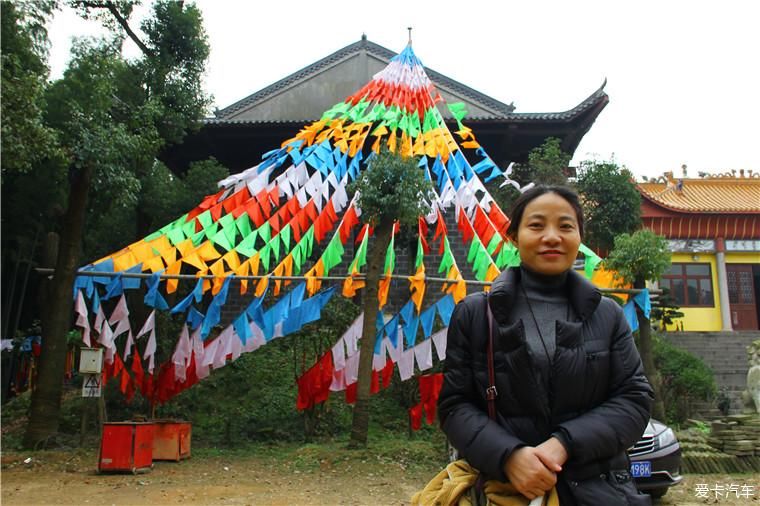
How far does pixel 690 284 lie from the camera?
21.5 metres

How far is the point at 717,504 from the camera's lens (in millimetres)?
6332

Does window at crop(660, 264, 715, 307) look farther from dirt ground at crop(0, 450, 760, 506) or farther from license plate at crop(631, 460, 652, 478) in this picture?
license plate at crop(631, 460, 652, 478)

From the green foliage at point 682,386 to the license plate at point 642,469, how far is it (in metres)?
6.33

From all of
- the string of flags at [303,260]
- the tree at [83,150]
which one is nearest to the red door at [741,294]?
the string of flags at [303,260]

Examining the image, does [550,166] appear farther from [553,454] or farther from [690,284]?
[690,284]

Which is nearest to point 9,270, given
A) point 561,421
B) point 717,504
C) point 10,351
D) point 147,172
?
point 10,351

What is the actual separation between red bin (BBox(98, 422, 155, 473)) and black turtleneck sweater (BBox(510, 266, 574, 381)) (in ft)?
21.6

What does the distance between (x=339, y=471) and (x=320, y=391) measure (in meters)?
1.46

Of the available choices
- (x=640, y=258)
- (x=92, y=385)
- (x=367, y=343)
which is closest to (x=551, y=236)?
(x=367, y=343)

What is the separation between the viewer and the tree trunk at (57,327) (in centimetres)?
855

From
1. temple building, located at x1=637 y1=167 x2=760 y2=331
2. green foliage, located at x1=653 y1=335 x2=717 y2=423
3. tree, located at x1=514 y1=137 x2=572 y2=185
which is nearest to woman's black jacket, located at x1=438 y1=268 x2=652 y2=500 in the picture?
tree, located at x1=514 y1=137 x2=572 y2=185

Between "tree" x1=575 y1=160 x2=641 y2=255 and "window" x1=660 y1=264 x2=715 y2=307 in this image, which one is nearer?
"tree" x1=575 y1=160 x2=641 y2=255

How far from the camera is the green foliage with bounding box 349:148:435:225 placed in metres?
8.08

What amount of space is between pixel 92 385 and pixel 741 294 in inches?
827
